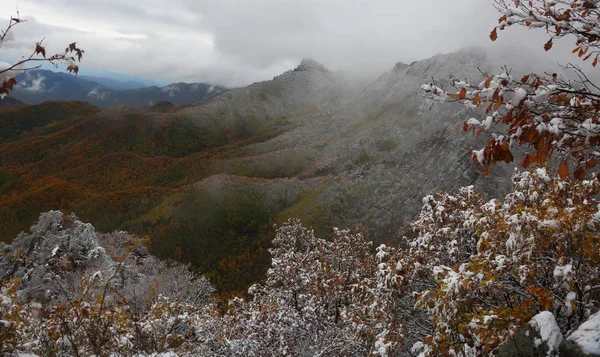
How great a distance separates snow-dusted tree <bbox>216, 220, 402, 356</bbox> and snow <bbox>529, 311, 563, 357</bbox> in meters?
2.73

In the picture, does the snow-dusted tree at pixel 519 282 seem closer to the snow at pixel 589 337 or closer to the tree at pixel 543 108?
the snow at pixel 589 337

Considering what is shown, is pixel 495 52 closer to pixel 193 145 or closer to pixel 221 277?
pixel 221 277

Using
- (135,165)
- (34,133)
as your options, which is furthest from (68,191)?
(34,133)

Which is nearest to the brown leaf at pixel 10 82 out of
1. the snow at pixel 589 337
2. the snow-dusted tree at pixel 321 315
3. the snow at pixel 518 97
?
the snow at pixel 518 97

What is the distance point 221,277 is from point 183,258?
1067 centimetres

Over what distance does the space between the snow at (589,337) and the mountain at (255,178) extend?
10750 millimetres

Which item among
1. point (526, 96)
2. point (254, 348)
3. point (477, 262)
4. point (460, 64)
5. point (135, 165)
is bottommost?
point (135, 165)

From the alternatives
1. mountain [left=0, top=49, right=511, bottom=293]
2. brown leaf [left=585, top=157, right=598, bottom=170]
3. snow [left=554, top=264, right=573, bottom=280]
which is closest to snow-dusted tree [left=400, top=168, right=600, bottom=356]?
snow [left=554, top=264, right=573, bottom=280]

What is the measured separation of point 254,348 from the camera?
466 inches

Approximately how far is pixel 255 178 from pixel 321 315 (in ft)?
267

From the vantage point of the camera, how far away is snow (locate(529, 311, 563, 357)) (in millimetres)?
4398

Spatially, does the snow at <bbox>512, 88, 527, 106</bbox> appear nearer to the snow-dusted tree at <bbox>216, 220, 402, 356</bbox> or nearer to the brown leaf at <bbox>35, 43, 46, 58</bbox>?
the snow-dusted tree at <bbox>216, 220, 402, 356</bbox>

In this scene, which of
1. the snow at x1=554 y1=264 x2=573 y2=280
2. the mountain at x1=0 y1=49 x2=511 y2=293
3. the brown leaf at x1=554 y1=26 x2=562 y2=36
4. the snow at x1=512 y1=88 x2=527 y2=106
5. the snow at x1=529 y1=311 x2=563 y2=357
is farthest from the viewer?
the mountain at x1=0 y1=49 x2=511 y2=293

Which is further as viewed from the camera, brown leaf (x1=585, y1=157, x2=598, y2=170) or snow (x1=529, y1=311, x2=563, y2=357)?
snow (x1=529, y1=311, x2=563, y2=357)
